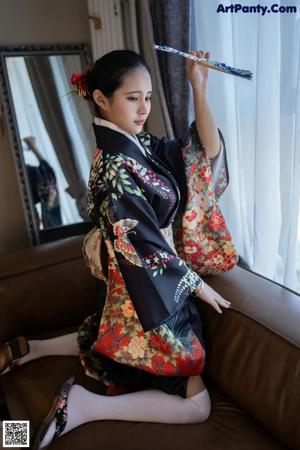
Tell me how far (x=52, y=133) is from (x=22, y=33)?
1.43 ft

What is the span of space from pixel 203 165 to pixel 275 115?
244 mm

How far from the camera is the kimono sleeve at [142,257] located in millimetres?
1009

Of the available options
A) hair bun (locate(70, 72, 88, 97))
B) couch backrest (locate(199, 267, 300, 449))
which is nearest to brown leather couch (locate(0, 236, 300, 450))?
couch backrest (locate(199, 267, 300, 449))

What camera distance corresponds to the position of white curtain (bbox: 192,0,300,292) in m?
1.10

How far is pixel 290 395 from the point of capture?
0.96 metres

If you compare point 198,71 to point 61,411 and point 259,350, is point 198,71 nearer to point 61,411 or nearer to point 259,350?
point 259,350

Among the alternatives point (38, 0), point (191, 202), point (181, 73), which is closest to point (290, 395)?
point (191, 202)

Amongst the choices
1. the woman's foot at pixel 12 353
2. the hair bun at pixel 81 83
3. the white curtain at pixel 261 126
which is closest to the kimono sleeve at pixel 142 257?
the hair bun at pixel 81 83

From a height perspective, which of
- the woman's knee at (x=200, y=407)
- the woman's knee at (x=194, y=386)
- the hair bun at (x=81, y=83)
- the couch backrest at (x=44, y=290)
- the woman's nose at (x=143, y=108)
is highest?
the hair bun at (x=81, y=83)

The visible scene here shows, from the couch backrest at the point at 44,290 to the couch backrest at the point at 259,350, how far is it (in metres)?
0.47

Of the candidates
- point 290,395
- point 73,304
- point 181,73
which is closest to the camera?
point 290,395

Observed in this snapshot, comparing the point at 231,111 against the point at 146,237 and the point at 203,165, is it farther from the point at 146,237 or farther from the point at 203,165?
the point at 146,237

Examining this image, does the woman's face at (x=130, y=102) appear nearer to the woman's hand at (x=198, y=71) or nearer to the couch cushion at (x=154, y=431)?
the woman's hand at (x=198, y=71)

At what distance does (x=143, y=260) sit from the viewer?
39.9 inches
